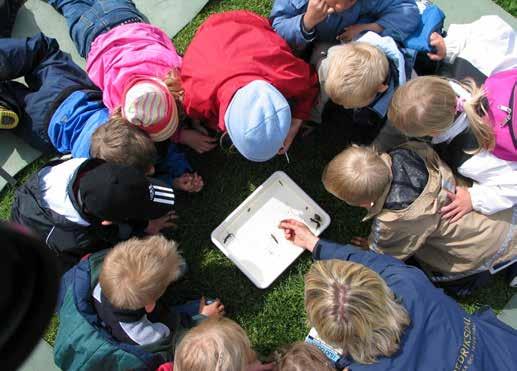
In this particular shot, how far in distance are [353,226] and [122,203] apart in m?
1.46

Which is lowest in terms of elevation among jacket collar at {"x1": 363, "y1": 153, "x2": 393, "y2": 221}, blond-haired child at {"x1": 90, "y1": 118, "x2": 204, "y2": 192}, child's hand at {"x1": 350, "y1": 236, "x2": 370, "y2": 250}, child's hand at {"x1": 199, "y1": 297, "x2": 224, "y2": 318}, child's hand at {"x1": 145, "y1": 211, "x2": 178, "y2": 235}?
child's hand at {"x1": 199, "y1": 297, "x2": 224, "y2": 318}

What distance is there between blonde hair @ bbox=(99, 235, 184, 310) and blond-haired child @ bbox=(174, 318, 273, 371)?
0.95 ft

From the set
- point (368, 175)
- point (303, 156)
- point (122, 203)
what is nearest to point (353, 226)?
point (303, 156)

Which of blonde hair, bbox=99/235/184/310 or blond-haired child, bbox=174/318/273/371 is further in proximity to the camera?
blonde hair, bbox=99/235/184/310

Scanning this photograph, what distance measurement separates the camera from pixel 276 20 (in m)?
2.78

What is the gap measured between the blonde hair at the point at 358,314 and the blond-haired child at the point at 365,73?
903 millimetres

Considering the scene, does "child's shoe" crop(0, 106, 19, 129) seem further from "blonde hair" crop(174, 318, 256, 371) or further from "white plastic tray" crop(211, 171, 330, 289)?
"blonde hair" crop(174, 318, 256, 371)

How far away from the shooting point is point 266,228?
2.95 meters

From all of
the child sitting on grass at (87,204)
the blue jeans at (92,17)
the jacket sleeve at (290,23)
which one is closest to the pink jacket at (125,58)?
the blue jeans at (92,17)

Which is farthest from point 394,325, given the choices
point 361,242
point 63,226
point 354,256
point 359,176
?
point 63,226

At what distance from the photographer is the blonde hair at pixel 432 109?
2.29m

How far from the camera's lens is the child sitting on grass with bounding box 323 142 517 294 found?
7.73 feet

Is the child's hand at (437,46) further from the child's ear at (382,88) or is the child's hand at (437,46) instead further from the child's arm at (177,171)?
the child's arm at (177,171)

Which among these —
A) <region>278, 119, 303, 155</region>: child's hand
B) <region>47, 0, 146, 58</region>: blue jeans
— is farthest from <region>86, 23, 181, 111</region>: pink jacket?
<region>278, 119, 303, 155</region>: child's hand
